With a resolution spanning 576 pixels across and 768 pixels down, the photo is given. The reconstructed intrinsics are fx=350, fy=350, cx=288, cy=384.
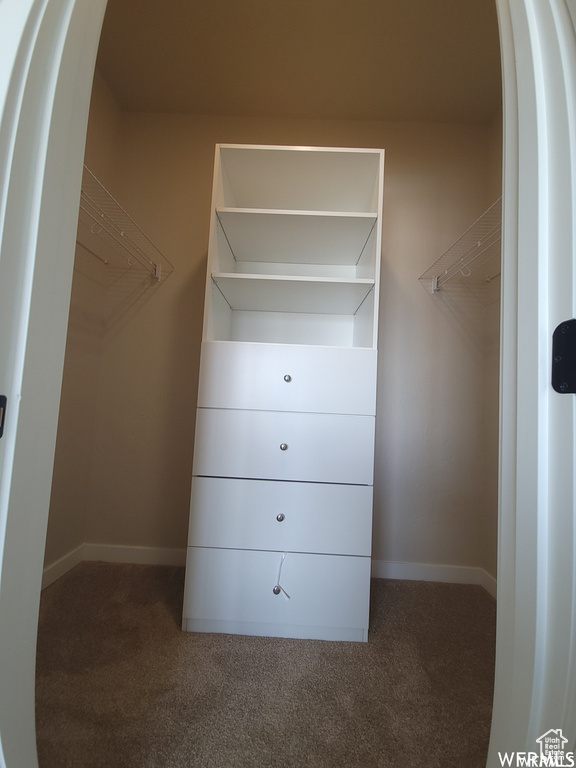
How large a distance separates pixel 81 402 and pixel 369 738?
5.64ft

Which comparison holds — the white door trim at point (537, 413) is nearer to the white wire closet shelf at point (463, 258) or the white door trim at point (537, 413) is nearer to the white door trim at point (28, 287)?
the white door trim at point (28, 287)

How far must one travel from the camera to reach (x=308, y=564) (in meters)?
1.30

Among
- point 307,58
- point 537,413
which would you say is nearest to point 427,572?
point 537,413

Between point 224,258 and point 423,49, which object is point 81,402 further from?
point 423,49

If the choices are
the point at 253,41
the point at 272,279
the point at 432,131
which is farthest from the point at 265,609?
the point at 432,131

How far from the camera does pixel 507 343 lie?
512 mm

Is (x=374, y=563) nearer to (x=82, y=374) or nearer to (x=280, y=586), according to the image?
(x=280, y=586)

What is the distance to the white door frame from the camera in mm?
411

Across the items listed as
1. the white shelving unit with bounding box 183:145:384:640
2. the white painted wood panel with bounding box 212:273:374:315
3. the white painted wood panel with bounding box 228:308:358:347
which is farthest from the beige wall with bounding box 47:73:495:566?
the white shelving unit with bounding box 183:145:384:640

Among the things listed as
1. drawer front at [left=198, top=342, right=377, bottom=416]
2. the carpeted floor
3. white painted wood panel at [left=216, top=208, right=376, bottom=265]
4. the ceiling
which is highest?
the ceiling

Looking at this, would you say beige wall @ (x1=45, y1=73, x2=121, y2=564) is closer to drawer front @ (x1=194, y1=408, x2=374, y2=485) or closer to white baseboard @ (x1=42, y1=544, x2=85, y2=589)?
white baseboard @ (x1=42, y1=544, x2=85, y2=589)

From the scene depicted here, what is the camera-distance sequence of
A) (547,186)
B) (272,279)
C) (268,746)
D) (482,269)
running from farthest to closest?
1. (482,269)
2. (272,279)
3. (268,746)
4. (547,186)

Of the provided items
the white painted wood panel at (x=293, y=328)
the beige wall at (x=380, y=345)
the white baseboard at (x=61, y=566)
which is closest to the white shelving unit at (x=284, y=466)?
the white painted wood panel at (x=293, y=328)

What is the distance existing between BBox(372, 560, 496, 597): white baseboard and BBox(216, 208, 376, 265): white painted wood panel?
156 cm
